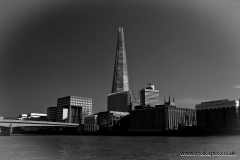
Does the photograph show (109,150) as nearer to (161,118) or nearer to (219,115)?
(219,115)

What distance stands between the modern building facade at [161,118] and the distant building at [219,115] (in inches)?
860

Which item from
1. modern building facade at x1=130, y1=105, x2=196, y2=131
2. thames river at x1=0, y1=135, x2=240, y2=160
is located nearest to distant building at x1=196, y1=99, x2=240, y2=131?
modern building facade at x1=130, y1=105, x2=196, y2=131

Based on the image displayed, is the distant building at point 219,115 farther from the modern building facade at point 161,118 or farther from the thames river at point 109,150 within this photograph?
the thames river at point 109,150

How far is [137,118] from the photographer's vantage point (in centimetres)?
18775

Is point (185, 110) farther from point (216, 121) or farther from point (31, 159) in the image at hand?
point (31, 159)

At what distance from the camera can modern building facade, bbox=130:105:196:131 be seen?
16700 cm

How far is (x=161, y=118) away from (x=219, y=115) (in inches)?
1613

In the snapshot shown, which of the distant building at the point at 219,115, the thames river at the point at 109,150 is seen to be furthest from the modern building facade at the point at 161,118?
the thames river at the point at 109,150

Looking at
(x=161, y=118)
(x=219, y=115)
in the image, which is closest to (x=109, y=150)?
(x=219, y=115)

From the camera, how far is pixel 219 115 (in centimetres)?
13900

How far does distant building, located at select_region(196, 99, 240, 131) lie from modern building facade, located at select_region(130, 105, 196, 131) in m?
21.8

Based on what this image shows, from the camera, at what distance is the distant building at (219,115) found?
131788mm

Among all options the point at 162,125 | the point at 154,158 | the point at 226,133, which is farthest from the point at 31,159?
the point at 162,125

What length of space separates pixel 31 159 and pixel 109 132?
467 ft
